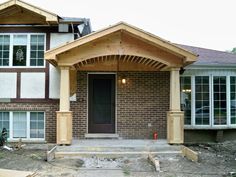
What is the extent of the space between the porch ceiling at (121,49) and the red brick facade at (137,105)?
147 cm

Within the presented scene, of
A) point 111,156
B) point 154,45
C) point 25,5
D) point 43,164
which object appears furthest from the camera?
point 25,5

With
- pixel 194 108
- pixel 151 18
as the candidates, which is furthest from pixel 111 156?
pixel 151 18

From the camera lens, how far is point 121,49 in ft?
33.2

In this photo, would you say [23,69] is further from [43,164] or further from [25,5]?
[43,164]

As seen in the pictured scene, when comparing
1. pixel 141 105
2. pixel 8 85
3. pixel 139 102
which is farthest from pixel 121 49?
pixel 8 85

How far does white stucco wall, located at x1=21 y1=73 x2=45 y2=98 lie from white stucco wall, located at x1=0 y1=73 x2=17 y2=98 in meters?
0.34

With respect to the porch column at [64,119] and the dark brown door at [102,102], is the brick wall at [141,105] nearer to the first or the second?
the dark brown door at [102,102]

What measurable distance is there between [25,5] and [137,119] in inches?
229

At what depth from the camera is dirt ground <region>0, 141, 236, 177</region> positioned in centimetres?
771

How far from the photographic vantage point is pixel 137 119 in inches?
467

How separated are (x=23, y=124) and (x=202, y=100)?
689 centimetres

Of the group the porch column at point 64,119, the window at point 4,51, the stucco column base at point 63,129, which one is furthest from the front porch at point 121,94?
the window at point 4,51

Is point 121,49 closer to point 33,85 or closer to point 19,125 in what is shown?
point 33,85

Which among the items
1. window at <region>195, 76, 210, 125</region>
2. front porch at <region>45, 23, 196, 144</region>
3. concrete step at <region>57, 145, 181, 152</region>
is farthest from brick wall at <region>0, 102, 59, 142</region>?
window at <region>195, 76, 210, 125</region>
